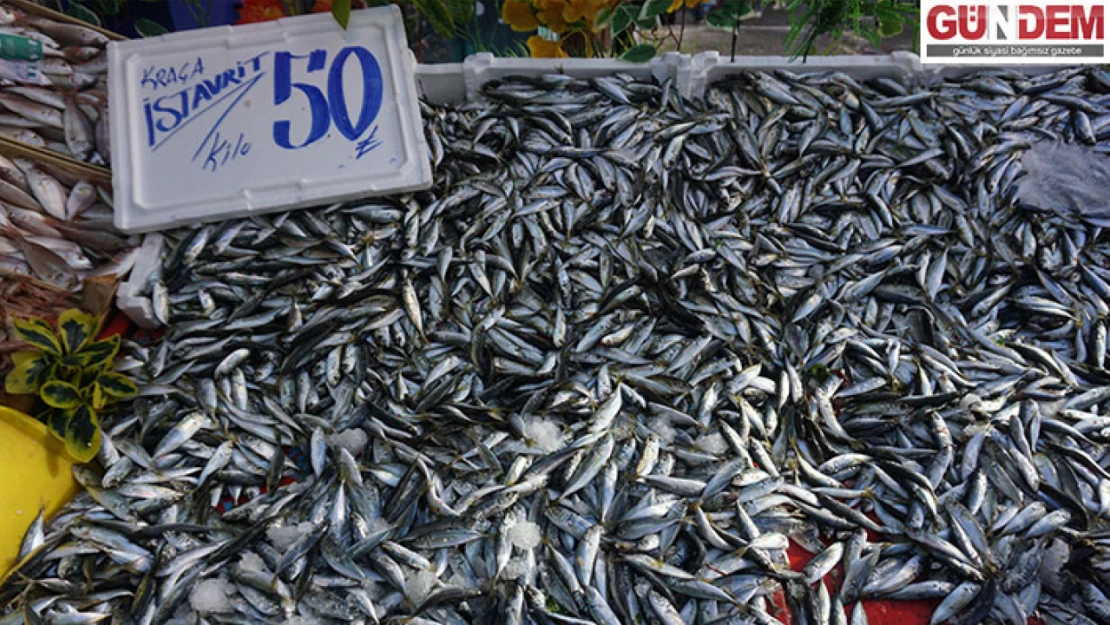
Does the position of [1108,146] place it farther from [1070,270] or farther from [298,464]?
[298,464]

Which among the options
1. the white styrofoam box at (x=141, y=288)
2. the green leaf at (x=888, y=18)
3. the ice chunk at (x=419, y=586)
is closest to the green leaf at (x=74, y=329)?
the white styrofoam box at (x=141, y=288)

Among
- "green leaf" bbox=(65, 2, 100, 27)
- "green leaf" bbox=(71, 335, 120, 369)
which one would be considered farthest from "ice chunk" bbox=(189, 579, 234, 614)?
"green leaf" bbox=(65, 2, 100, 27)

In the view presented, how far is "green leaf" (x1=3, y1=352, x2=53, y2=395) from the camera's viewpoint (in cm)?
251

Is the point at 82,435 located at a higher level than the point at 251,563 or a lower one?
higher

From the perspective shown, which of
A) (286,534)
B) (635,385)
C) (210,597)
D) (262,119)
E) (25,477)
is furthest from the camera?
(262,119)

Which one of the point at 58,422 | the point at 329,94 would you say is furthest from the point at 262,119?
the point at 58,422

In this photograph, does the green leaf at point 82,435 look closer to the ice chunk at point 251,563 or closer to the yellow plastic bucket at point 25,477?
the yellow plastic bucket at point 25,477

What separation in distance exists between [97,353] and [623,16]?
8.68ft

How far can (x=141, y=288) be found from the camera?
2.90 metres

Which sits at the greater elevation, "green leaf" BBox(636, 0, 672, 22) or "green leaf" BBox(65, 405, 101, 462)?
"green leaf" BBox(636, 0, 672, 22)

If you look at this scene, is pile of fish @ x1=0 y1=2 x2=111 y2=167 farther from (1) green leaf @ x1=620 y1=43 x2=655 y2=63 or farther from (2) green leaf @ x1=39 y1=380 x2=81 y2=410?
(1) green leaf @ x1=620 y1=43 x2=655 y2=63

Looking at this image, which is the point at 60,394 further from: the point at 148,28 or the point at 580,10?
the point at 580,10

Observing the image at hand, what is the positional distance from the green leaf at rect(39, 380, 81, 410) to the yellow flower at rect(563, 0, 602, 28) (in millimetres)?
2649

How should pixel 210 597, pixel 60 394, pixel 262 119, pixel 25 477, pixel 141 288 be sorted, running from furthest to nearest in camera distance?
pixel 262 119 → pixel 141 288 → pixel 60 394 → pixel 25 477 → pixel 210 597
